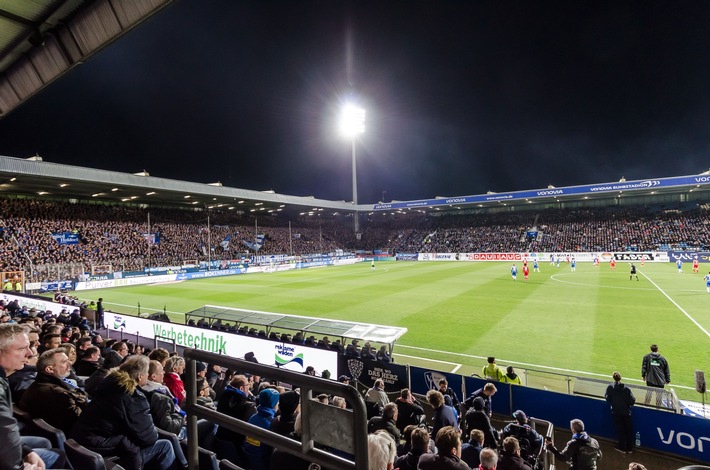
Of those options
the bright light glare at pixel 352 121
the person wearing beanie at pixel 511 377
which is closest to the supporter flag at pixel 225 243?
the bright light glare at pixel 352 121

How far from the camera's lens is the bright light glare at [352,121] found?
70.2 metres

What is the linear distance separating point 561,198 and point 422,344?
55752 mm

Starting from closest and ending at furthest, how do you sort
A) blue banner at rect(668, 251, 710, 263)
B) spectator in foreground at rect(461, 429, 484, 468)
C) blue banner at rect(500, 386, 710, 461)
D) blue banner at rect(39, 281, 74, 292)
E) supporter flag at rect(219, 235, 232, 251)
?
spectator in foreground at rect(461, 429, 484, 468)
blue banner at rect(500, 386, 710, 461)
blue banner at rect(39, 281, 74, 292)
blue banner at rect(668, 251, 710, 263)
supporter flag at rect(219, 235, 232, 251)

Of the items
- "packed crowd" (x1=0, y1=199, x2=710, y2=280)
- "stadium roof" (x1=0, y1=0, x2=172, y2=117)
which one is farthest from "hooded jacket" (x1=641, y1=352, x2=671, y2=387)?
"packed crowd" (x1=0, y1=199, x2=710, y2=280)

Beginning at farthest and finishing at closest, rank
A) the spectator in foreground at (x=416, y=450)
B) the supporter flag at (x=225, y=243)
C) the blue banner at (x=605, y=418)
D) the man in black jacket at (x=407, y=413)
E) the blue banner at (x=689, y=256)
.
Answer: the supporter flag at (x=225, y=243) < the blue banner at (x=689, y=256) < the blue banner at (x=605, y=418) < the man in black jacket at (x=407, y=413) < the spectator in foreground at (x=416, y=450)

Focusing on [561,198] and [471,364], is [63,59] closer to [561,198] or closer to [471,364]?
[471,364]

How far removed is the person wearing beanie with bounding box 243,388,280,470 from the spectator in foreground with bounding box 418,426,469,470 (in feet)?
4.51

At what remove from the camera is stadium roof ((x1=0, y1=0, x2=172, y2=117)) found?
21.0 feet

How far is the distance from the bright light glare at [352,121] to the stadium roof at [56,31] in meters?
64.2

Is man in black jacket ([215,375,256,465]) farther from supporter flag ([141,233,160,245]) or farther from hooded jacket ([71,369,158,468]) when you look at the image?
supporter flag ([141,233,160,245])

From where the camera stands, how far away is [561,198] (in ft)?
199

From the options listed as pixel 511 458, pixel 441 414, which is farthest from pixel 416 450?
pixel 441 414

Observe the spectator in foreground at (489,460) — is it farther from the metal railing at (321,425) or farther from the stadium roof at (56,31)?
the stadium roof at (56,31)

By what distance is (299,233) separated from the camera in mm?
70062
